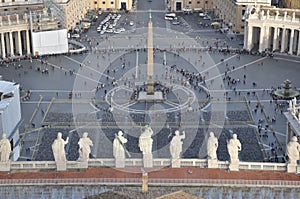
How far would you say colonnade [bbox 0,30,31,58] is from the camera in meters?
116

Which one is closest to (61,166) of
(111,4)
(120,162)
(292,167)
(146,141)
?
(120,162)

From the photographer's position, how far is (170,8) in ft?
536

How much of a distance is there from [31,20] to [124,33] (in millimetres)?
23892

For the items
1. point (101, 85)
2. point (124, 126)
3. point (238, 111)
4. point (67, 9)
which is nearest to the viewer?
point (124, 126)

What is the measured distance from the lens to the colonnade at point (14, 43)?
4560 inches

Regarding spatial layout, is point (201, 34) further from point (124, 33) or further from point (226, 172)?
point (226, 172)

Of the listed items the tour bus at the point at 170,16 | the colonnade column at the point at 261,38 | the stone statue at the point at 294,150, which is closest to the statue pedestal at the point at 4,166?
the stone statue at the point at 294,150

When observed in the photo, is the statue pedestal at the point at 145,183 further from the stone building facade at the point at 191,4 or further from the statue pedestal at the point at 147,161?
the stone building facade at the point at 191,4

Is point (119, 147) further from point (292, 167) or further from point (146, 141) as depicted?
point (292, 167)

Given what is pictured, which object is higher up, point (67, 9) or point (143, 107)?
point (67, 9)

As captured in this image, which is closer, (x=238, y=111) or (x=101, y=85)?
(x=238, y=111)

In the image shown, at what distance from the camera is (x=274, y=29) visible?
117312 mm

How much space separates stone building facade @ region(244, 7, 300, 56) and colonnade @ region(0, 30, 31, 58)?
133ft

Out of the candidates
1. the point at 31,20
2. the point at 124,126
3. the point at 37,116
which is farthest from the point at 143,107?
the point at 31,20
